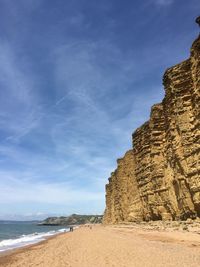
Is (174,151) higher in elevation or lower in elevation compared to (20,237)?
lower

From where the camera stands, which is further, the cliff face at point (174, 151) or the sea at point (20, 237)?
the sea at point (20, 237)

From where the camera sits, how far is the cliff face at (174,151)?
21.7 meters

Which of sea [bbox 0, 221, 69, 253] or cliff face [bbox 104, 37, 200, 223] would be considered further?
sea [bbox 0, 221, 69, 253]

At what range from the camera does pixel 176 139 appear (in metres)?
24.5

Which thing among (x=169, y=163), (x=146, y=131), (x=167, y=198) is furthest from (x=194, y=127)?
(x=146, y=131)

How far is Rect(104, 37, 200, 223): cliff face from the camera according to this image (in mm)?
21734

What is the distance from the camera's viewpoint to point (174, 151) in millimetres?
24359

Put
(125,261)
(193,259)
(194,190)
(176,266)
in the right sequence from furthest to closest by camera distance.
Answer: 1. (194,190)
2. (125,261)
3. (193,259)
4. (176,266)

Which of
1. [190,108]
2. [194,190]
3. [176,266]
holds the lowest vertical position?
[176,266]

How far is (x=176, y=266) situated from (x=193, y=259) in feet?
3.35

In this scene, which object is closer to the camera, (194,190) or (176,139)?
Answer: (194,190)

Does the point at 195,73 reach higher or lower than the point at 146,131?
lower

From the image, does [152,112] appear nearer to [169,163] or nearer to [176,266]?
[169,163]

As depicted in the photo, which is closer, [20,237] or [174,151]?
[174,151]
